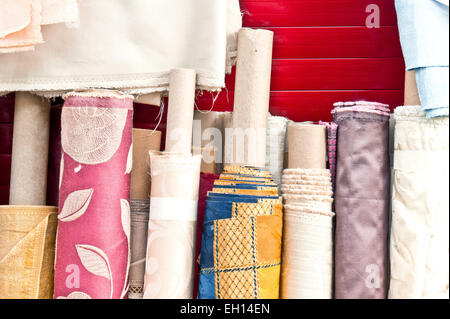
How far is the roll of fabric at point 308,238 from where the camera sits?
3.36 feet

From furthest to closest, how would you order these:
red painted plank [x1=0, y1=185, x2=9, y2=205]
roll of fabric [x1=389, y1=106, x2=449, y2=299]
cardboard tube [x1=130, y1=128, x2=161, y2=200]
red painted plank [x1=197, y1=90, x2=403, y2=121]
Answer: red painted plank [x1=0, y1=185, x2=9, y2=205]
red painted plank [x1=197, y1=90, x2=403, y2=121]
cardboard tube [x1=130, y1=128, x2=161, y2=200]
roll of fabric [x1=389, y1=106, x2=449, y2=299]

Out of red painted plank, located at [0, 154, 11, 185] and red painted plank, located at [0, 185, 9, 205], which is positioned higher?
red painted plank, located at [0, 154, 11, 185]

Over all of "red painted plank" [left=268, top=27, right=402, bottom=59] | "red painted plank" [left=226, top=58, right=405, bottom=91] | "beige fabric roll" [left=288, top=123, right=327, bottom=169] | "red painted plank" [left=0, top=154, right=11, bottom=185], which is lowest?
"red painted plank" [left=0, top=154, right=11, bottom=185]

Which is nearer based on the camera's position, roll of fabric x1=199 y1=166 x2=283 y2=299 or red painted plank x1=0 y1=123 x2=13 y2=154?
roll of fabric x1=199 y1=166 x2=283 y2=299

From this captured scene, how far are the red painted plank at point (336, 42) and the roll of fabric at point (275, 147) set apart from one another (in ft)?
0.74

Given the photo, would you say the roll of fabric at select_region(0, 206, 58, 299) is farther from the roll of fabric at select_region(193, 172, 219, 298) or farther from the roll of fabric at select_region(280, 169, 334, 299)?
the roll of fabric at select_region(280, 169, 334, 299)

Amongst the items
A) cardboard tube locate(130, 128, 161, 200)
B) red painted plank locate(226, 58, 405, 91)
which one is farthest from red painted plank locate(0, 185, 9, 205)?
red painted plank locate(226, 58, 405, 91)

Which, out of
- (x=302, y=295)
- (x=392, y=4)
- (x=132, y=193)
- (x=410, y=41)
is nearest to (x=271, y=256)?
(x=302, y=295)

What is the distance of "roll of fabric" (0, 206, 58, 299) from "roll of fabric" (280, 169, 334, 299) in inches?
20.6

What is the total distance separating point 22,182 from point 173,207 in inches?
15.5

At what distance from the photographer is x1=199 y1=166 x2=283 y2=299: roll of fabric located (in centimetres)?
101

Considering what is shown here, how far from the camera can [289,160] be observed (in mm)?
1127

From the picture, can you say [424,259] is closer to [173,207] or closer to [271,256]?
[271,256]

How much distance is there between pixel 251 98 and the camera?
114 cm
